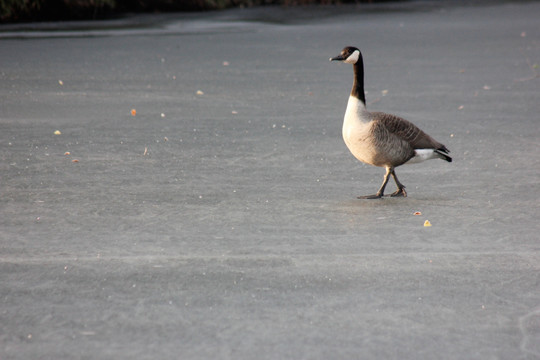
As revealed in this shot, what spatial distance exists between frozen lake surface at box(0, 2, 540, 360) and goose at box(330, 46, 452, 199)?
356 mm

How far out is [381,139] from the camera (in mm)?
6496

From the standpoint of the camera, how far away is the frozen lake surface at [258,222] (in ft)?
13.5

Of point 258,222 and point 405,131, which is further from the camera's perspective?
point 405,131

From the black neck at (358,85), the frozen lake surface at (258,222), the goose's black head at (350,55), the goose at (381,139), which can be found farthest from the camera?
the goose's black head at (350,55)

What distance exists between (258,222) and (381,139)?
124 centimetres

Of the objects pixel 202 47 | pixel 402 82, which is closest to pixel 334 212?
pixel 402 82

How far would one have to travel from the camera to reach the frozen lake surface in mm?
4125

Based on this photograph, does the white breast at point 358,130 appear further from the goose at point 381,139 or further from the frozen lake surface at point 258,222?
the frozen lake surface at point 258,222

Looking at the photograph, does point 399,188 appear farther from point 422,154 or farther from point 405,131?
point 405,131

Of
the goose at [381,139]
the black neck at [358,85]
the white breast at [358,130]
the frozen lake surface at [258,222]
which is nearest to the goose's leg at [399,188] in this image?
the goose at [381,139]

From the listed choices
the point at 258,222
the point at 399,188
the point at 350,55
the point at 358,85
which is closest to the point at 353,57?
the point at 350,55

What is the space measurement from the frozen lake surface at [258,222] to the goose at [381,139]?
356 millimetres

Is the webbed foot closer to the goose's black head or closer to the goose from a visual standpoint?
the goose

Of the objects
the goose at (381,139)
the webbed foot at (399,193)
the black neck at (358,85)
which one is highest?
the black neck at (358,85)
